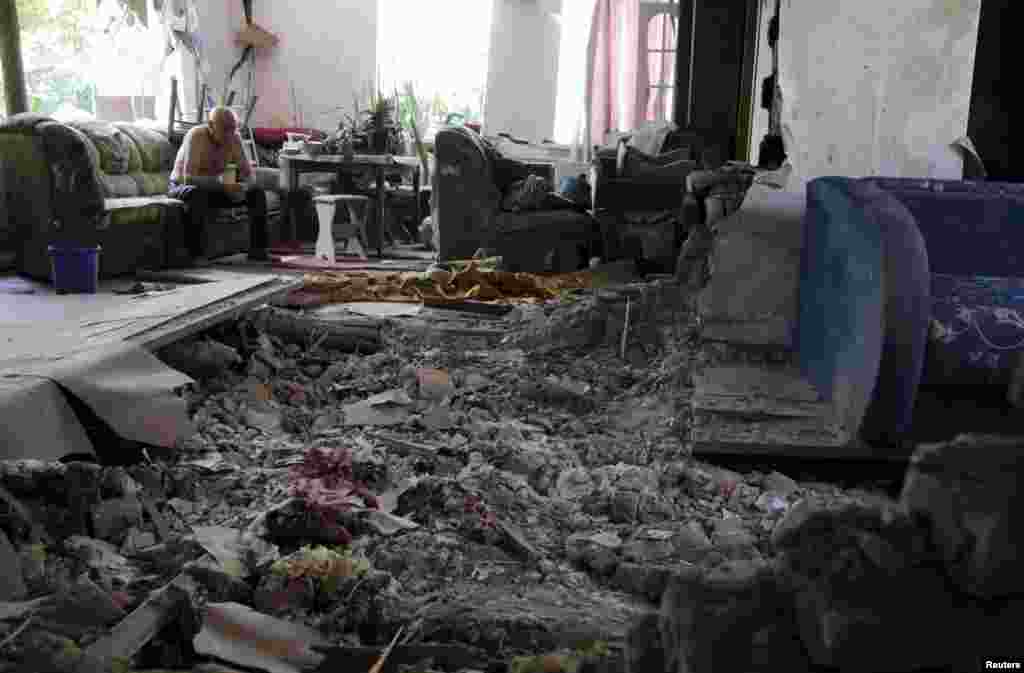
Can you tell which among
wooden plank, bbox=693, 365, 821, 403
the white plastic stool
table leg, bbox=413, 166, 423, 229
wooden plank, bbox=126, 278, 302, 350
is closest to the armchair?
the white plastic stool

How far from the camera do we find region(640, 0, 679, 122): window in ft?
35.1

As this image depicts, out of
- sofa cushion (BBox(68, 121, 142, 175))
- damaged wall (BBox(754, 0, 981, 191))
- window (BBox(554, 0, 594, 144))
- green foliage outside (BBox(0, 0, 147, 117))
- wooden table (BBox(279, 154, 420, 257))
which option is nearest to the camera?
damaged wall (BBox(754, 0, 981, 191))

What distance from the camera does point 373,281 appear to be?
6617 millimetres

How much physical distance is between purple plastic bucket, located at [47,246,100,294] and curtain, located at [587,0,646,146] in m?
6.74

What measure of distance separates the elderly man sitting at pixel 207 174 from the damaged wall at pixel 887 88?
14.7 ft

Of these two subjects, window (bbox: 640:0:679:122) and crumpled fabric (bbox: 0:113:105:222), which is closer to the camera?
crumpled fabric (bbox: 0:113:105:222)

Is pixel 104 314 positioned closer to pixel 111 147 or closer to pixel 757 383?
pixel 757 383

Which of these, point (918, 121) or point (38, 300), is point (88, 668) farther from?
point (38, 300)

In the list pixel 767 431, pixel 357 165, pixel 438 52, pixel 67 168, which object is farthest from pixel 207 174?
pixel 767 431

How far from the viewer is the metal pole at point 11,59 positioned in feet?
23.8

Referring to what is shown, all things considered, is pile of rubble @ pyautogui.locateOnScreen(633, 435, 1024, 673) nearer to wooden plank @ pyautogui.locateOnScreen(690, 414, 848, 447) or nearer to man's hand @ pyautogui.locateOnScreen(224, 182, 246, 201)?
wooden plank @ pyautogui.locateOnScreen(690, 414, 848, 447)

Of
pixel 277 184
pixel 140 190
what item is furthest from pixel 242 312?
pixel 277 184

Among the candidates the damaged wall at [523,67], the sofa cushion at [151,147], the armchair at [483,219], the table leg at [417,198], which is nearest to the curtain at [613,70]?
the damaged wall at [523,67]

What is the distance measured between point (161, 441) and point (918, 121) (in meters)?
3.25
